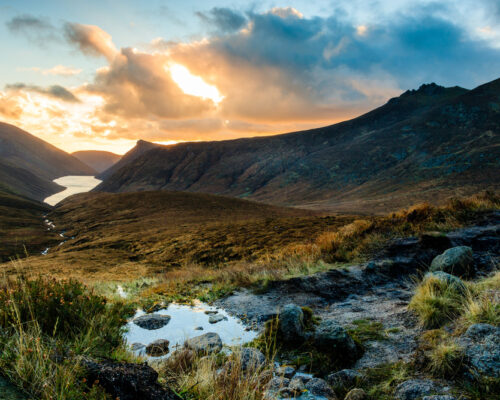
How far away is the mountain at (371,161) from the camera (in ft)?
297

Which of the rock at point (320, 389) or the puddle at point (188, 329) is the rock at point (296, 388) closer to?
the rock at point (320, 389)

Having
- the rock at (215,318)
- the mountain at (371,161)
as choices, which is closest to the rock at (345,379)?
the rock at (215,318)

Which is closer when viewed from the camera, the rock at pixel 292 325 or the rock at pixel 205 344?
the rock at pixel 205 344

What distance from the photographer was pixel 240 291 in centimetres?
918

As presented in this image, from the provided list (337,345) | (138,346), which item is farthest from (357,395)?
(138,346)

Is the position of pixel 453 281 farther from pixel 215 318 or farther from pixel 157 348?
pixel 157 348

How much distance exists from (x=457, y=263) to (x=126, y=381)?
8.64 metres

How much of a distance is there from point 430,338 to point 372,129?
557 ft

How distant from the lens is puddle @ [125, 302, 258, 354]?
5805 mm

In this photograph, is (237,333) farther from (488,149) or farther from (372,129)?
(372,129)

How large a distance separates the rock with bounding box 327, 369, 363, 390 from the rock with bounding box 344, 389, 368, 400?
0.42 metres

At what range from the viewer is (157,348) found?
526cm

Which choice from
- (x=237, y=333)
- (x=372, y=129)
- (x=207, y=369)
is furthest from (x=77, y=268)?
(x=372, y=129)

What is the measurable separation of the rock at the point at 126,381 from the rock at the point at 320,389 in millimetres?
1772
